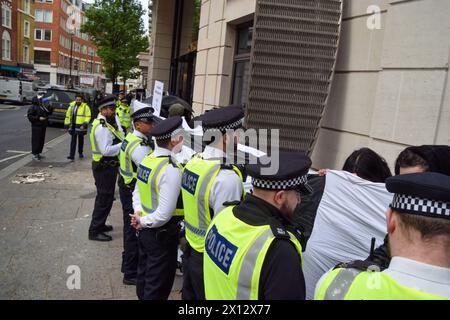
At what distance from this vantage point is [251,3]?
22.4 feet

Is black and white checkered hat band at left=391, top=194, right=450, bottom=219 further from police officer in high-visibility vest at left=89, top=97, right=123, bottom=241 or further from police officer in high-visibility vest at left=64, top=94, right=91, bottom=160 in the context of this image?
police officer in high-visibility vest at left=64, top=94, right=91, bottom=160

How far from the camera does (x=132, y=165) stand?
4.86 meters

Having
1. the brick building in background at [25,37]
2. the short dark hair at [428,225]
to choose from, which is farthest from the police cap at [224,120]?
the brick building in background at [25,37]

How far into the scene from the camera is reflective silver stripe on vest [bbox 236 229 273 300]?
180 centimetres

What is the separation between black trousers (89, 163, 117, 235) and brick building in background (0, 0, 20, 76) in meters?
49.7

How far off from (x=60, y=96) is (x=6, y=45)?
3735 centimetres

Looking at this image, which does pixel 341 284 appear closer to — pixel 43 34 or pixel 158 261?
pixel 158 261

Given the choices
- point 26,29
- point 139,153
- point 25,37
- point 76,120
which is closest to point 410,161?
point 139,153

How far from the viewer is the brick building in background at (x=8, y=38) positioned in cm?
4850

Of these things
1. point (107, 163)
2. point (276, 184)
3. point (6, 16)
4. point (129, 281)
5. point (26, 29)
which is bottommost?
point (129, 281)

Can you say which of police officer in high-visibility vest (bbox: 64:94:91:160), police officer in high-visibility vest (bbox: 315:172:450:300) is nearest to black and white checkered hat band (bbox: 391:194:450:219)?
police officer in high-visibility vest (bbox: 315:172:450:300)

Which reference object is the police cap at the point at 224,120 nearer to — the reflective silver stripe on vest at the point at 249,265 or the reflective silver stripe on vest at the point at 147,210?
the reflective silver stripe on vest at the point at 147,210
